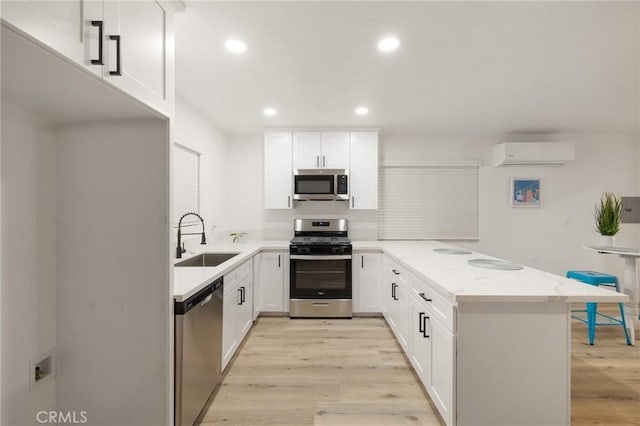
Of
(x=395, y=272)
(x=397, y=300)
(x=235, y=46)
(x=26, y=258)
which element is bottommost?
(x=397, y=300)

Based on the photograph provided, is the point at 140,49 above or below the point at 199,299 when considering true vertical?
above

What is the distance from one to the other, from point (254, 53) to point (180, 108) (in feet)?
4.06

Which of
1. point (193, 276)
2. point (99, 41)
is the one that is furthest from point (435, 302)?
point (99, 41)

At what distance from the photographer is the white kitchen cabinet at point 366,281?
11.4 feet

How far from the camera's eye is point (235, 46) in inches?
74.2

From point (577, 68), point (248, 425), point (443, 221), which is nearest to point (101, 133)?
point (248, 425)

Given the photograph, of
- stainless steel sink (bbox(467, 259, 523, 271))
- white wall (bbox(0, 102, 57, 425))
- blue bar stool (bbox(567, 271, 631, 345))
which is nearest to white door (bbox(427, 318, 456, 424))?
stainless steel sink (bbox(467, 259, 523, 271))

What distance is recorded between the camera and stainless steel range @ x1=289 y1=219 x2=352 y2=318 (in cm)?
343

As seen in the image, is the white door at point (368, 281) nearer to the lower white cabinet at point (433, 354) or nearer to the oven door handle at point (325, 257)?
the oven door handle at point (325, 257)

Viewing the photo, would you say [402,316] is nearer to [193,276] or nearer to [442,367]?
[442,367]

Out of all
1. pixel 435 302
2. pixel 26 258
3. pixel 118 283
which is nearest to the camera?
pixel 26 258

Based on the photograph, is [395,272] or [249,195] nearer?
[395,272]

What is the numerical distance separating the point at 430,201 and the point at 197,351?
3556mm

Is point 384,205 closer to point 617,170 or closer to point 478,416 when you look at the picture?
point 478,416
